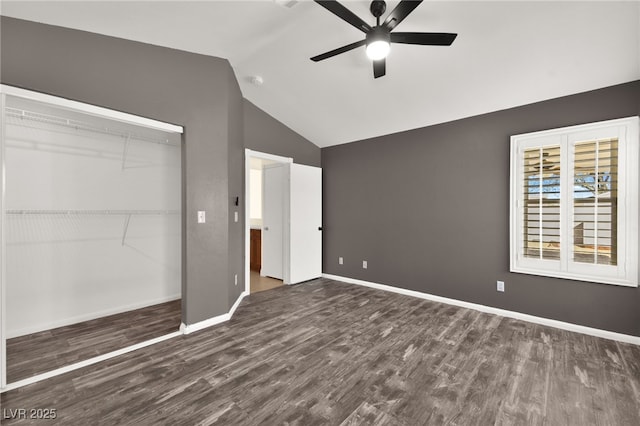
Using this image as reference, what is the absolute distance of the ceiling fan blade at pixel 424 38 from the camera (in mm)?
2029

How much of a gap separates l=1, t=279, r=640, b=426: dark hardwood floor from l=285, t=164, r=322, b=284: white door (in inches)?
69.4


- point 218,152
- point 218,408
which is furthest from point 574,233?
point 218,152

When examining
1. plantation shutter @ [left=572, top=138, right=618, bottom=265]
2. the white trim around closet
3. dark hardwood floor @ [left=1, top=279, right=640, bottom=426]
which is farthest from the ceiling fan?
dark hardwood floor @ [left=1, top=279, right=640, bottom=426]

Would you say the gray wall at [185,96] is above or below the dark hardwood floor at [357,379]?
above

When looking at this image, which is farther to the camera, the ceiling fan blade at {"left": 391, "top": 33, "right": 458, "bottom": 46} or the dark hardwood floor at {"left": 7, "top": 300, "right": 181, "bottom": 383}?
the dark hardwood floor at {"left": 7, "top": 300, "right": 181, "bottom": 383}

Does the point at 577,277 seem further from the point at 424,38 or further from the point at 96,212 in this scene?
the point at 96,212

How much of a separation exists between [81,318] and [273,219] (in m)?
3.03

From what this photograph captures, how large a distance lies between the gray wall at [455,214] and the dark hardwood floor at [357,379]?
425 mm

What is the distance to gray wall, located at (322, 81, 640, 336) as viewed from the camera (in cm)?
301

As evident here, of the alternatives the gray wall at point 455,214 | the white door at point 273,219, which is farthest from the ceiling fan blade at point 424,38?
the white door at point 273,219

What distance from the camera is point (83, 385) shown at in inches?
81.4

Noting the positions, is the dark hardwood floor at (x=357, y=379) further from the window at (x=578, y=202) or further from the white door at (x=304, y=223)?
the white door at (x=304, y=223)

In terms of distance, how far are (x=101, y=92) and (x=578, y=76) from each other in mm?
4683

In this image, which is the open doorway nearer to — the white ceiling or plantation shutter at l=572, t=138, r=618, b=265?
the white ceiling
